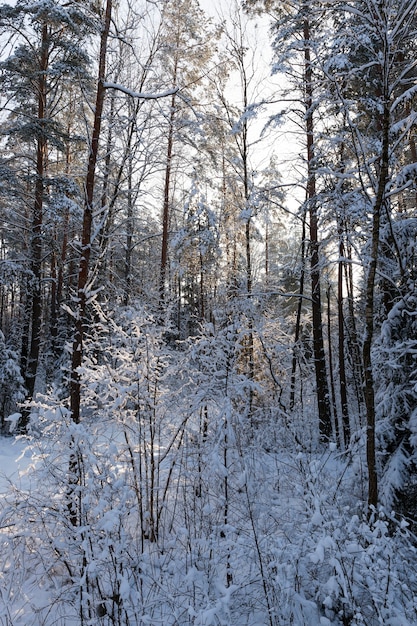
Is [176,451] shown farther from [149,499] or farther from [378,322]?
[378,322]

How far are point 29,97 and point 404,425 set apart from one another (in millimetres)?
12903

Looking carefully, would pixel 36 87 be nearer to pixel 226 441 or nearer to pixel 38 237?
pixel 38 237

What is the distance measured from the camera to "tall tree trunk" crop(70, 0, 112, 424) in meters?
5.34

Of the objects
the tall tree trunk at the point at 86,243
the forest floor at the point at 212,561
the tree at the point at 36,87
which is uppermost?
the tree at the point at 36,87

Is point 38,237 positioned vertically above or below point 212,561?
above

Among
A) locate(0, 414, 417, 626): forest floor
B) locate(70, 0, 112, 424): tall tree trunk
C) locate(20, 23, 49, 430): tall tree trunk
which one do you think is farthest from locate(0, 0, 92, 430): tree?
locate(0, 414, 417, 626): forest floor

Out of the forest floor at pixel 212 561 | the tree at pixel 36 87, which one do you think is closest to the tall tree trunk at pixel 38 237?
the tree at pixel 36 87

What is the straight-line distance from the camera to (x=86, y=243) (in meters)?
5.79

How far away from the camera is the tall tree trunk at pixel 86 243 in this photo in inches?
210

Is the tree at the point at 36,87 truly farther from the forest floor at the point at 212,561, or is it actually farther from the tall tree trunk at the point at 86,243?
the forest floor at the point at 212,561

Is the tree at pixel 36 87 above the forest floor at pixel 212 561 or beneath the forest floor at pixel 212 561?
above

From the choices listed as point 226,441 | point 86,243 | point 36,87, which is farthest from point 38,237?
point 226,441

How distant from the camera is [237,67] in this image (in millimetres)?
11883

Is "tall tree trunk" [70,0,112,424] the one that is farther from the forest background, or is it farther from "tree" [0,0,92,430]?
"tree" [0,0,92,430]
